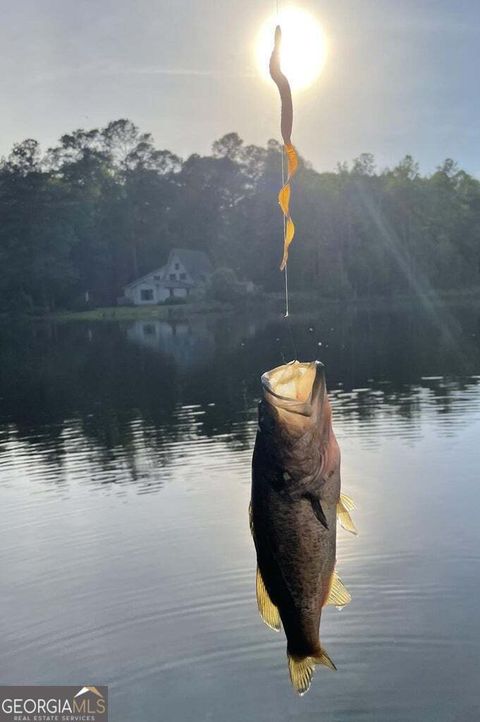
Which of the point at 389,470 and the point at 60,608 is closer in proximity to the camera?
the point at 60,608

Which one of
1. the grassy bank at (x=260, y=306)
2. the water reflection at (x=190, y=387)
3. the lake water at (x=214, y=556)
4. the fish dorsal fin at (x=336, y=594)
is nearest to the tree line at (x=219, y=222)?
the grassy bank at (x=260, y=306)

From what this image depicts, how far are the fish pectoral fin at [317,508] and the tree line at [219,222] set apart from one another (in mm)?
104625

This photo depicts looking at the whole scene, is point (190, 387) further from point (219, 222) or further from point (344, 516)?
point (219, 222)

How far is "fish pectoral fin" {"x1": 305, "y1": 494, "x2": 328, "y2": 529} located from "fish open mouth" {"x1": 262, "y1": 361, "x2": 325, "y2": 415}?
1.74 feet

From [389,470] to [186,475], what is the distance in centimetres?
528

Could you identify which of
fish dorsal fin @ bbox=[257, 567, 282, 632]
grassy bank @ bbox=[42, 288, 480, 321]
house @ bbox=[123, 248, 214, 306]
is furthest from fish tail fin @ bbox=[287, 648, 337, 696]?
house @ bbox=[123, 248, 214, 306]

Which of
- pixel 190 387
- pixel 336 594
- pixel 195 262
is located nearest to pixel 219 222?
pixel 195 262

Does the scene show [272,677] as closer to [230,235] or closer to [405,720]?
[405,720]

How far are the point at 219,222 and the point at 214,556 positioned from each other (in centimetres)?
11281

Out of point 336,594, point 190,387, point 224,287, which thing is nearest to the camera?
point 336,594

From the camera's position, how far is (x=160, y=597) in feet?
54.1

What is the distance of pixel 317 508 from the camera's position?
471 cm

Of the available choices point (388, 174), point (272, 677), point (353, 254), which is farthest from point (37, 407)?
point (388, 174)

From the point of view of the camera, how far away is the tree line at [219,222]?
108m
